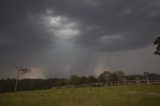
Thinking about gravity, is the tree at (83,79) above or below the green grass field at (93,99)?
above

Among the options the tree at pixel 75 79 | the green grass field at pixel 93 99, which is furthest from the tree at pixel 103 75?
the green grass field at pixel 93 99

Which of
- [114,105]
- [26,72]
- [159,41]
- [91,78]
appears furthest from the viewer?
[91,78]

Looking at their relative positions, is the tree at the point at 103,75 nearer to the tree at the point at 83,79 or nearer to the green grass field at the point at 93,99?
the tree at the point at 83,79

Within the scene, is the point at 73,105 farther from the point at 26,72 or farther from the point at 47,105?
the point at 26,72

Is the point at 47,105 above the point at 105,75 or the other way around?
the other way around

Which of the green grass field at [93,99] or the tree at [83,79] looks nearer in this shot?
the green grass field at [93,99]

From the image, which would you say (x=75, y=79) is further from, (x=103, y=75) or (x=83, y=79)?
(x=103, y=75)

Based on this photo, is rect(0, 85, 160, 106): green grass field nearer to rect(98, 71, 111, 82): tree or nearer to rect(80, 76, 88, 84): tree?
rect(98, 71, 111, 82): tree

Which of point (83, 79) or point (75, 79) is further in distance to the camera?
point (83, 79)

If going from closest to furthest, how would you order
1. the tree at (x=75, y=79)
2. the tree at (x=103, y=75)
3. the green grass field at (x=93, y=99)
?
1. the green grass field at (x=93, y=99)
2. the tree at (x=103, y=75)
3. the tree at (x=75, y=79)

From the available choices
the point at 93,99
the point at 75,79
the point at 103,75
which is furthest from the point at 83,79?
the point at 93,99

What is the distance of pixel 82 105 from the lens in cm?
1650

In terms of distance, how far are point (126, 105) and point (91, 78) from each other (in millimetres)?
106834

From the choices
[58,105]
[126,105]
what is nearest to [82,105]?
[58,105]
